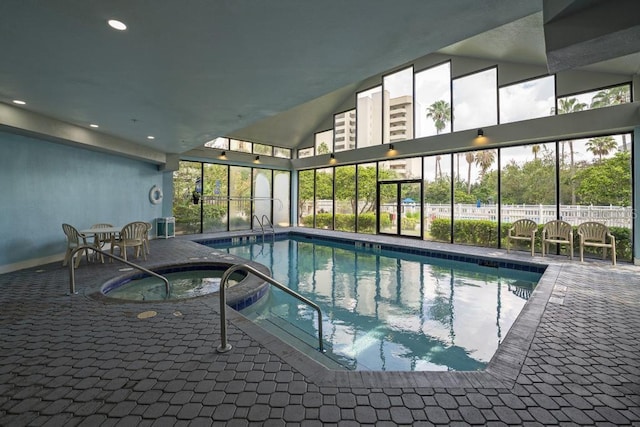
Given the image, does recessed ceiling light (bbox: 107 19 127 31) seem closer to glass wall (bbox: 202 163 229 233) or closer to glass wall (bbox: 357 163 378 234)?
glass wall (bbox: 202 163 229 233)

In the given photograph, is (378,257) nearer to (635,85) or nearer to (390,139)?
(390,139)

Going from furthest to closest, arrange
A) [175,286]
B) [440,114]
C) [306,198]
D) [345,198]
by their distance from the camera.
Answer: [306,198] → [345,198] → [440,114] → [175,286]

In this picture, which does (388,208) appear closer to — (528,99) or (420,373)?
(528,99)

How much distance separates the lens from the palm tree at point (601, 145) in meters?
6.31

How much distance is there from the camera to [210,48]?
2998 mm

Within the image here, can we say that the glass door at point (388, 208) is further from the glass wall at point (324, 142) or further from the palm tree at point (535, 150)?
the palm tree at point (535, 150)

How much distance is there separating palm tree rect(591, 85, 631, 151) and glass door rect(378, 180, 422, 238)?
437cm

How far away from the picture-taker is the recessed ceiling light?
8.20 ft

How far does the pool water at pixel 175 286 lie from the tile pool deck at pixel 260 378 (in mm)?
1176

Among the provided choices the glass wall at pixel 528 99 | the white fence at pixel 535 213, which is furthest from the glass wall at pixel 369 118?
the glass wall at pixel 528 99

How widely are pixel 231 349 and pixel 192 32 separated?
2828 millimetres

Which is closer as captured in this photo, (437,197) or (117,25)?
(117,25)

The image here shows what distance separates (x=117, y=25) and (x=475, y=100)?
8344 mm

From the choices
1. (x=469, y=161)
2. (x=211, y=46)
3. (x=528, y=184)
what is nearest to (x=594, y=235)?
(x=528, y=184)
